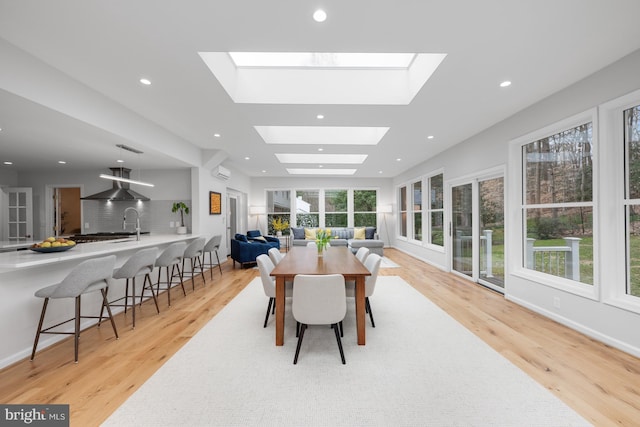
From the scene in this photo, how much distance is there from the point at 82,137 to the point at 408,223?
769 cm

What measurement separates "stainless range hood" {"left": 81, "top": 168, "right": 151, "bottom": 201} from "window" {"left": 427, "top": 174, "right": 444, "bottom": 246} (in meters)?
6.35

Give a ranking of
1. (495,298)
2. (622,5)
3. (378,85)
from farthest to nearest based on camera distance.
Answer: (495,298) < (378,85) < (622,5)

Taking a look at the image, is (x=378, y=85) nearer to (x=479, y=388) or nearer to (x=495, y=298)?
(x=479, y=388)

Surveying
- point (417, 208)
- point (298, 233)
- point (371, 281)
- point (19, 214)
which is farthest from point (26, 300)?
point (417, 208)

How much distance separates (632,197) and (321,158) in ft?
18.1

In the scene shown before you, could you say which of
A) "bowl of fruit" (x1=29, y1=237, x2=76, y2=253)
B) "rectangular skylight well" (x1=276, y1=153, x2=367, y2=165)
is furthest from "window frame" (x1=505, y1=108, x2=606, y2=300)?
"bowl of fruit" (x1=29, y1=237, x2=76, y2=253)

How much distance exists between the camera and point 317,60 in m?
3.07

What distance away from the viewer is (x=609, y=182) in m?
2.48

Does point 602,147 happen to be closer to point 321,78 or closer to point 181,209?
point 321,78

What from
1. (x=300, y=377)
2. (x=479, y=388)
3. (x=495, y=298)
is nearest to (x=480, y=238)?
(x=495, y=298)

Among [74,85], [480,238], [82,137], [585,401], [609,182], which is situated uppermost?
[74,85]

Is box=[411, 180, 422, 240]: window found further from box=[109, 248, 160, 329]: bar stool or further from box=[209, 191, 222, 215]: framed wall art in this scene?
box=[109, 248, 160, 329]: bar stool

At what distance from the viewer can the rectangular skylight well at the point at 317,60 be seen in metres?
3.05

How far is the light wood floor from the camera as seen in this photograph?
69.8 inches
